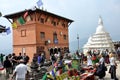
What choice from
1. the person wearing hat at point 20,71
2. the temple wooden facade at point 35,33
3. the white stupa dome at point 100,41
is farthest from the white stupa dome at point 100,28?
the person wearing hat at point 20,71

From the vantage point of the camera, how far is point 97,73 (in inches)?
555

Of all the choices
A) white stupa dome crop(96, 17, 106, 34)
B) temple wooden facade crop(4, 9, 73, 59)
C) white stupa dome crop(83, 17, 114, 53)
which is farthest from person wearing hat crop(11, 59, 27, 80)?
white stupa dome crop(96, 17, 106, 34)

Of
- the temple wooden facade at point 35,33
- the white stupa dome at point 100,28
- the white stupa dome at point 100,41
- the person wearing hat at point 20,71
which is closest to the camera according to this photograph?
the person wearing hat at point 20,71

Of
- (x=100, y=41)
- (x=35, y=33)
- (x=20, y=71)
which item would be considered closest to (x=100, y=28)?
(x=100, y=41)

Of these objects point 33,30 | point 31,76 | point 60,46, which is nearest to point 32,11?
point 33,30

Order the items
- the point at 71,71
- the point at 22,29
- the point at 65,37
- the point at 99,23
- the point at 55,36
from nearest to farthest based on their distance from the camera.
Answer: the point at 71,71
the point at 22,29
the point at 55,36
the point at 65,37
the point at 99,23

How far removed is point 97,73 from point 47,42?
64.1ft

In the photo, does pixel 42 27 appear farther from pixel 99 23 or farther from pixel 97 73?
pixel 99 23

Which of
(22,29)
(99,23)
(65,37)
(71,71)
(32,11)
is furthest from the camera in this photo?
(99,23)

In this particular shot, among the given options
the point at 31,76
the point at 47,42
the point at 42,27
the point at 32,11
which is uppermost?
the point at 32,11

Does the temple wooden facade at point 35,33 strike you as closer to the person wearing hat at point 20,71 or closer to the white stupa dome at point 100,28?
the person wearing hat at point 20,71

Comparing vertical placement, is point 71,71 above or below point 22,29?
below

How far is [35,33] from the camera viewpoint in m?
31.1

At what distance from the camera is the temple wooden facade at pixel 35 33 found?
3133 cm
